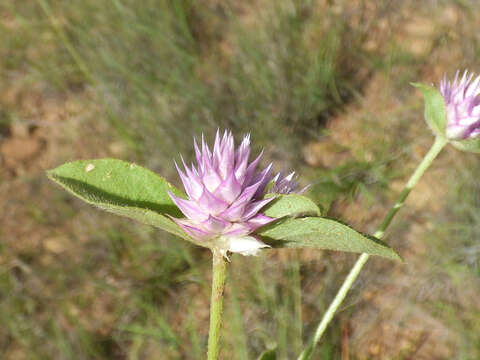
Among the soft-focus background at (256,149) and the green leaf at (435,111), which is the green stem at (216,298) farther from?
the soft-focus background at (256,149)

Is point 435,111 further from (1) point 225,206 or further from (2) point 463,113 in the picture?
(1) point 225,206

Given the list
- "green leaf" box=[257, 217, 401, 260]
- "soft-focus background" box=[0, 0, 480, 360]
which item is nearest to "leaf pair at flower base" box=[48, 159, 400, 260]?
"green leaf" box=[257, 217, 401, 260]

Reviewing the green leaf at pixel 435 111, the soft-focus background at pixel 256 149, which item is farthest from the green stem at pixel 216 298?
the soft-focus background at pixel 256 149

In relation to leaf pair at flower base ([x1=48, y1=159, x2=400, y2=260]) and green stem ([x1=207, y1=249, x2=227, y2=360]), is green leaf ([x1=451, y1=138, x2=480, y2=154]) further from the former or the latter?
green stem ([x1=207, y1=249, x2=227, y2=360])

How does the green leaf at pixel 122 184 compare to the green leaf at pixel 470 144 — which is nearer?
the green leaf at pixel 122 184

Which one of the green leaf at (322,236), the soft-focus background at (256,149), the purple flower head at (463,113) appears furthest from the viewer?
the soft-focus background at (256,149)

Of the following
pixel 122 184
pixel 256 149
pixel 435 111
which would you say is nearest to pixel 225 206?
pixel 122 184
